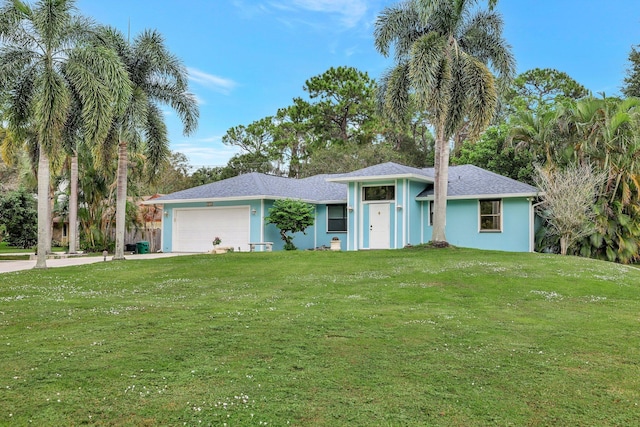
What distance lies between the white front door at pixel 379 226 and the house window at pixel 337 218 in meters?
2.54

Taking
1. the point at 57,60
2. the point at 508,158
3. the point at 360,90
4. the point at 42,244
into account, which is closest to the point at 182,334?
the point at 42,244

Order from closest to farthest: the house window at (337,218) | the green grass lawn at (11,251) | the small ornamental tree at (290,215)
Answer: the small ornamental tree at (290,215) < the green grass lawn at (11,251) < the house window at (337,218)

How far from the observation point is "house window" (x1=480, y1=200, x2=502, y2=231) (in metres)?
21.9

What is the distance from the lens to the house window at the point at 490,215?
21.9 m

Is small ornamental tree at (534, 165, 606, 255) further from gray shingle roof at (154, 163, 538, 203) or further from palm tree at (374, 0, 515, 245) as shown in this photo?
palm tree at (374, 0, 515, 245)

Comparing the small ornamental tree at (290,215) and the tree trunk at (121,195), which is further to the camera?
the small ornamental tree at (290,215)

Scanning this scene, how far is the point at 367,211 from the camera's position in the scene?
2347 centimetres

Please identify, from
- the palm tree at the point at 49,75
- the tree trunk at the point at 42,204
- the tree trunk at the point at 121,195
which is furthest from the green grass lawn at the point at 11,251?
the palm tree at the point at 49,75

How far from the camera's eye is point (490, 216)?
22109 mm

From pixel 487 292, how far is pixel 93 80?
44.0 ft

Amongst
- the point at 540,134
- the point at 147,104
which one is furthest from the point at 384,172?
the point at 147,104

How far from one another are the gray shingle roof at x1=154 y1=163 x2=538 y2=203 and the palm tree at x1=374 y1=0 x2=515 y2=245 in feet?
11.1

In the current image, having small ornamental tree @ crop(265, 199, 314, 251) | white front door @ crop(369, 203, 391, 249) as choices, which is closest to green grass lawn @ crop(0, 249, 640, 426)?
white front door @ crop(369, 203, 391, 249)

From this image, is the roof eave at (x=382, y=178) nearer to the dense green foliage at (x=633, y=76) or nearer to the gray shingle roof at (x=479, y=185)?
the gray shingle roof at (x=479, y=185)
